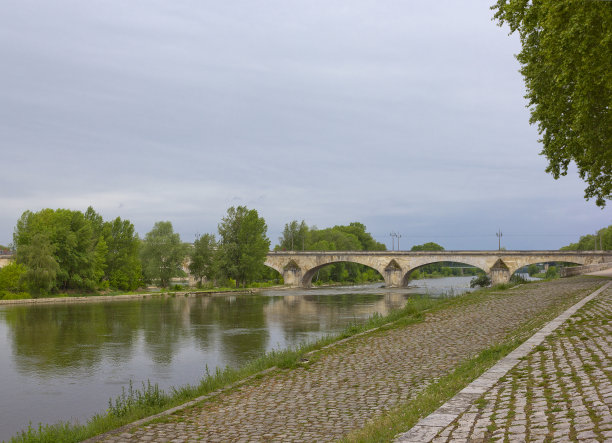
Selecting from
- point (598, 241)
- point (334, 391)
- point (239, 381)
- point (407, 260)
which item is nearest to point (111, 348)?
point (239, 381)

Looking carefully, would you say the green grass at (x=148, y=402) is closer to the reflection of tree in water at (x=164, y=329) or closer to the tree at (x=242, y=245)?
the reflection of tree in water at (x=164, y=329)

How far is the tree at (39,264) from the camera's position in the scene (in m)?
51.0

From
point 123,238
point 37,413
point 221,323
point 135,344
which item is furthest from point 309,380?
point 123,238

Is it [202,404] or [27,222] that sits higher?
[27,222]

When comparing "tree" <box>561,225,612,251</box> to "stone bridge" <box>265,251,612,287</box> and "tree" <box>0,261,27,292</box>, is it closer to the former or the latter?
"stone bridge" <box>265,251,612,287</box>

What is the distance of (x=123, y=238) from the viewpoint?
70.5 metres

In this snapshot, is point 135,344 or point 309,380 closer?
point 309,380

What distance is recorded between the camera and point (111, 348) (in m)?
22.4

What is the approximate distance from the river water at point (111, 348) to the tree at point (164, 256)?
27.7 meters

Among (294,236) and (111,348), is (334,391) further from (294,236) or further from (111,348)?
(294,236)

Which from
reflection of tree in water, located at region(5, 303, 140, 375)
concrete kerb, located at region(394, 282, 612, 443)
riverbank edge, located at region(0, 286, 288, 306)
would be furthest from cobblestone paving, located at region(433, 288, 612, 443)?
riverbank edge, located at region(0, 286, 288, 306)

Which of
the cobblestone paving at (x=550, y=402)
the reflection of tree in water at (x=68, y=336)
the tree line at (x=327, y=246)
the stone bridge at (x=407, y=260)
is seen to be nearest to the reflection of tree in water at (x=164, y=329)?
the reflection of tree in water at (x=68, y=336)

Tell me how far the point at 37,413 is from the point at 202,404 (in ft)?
18.5

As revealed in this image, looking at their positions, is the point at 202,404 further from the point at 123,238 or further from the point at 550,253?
the point at 550,253
